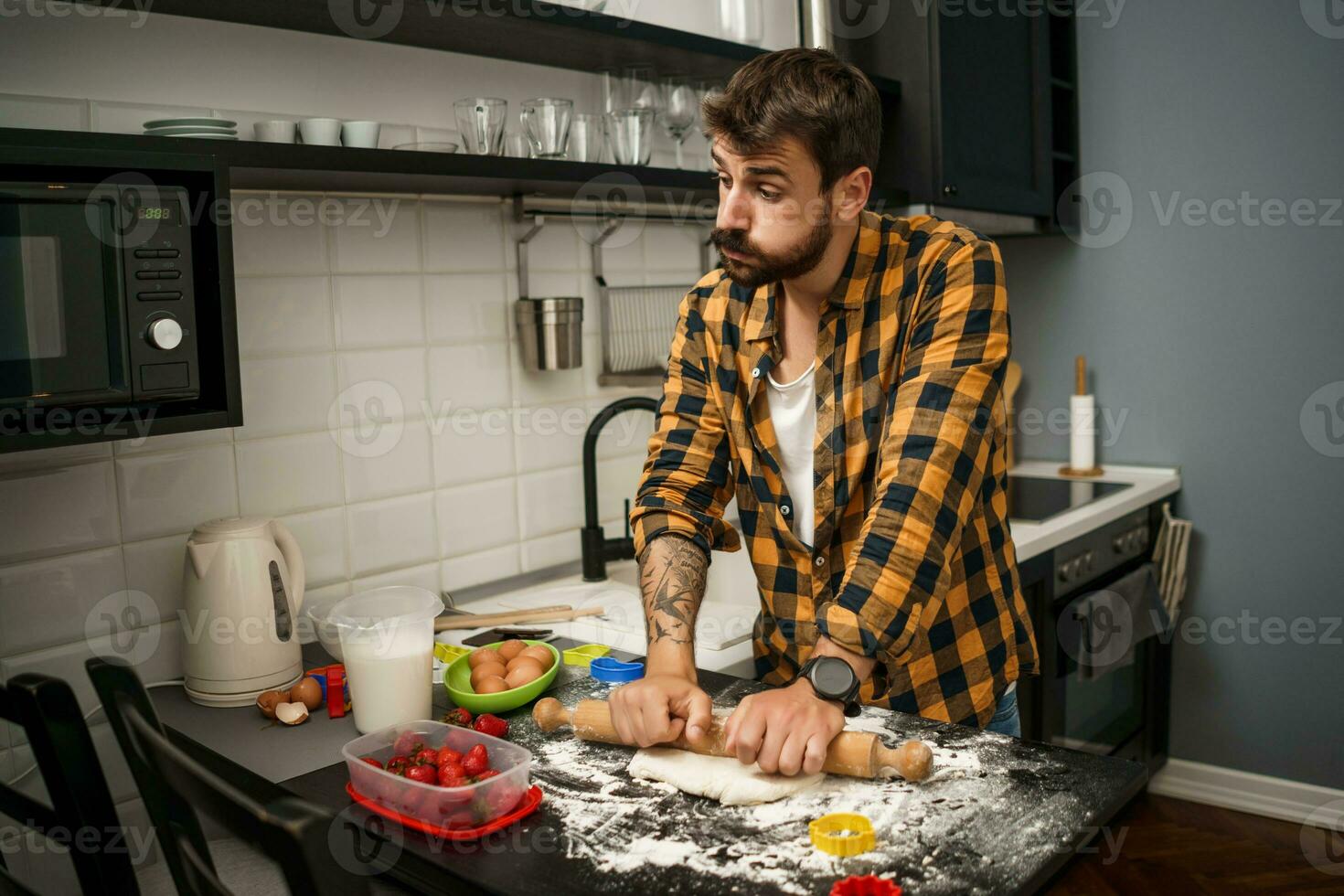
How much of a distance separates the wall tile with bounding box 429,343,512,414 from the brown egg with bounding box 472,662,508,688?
642 millimetres

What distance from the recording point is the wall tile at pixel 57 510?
146 centimetres

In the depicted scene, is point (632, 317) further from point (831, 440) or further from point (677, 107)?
point (831, 440)

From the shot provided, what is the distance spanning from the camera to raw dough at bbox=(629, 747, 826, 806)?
1.11 meters

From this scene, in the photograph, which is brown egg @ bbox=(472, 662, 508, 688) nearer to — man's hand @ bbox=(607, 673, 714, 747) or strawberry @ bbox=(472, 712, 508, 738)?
strawberry @ bbox=(472, 712, 508, 738)

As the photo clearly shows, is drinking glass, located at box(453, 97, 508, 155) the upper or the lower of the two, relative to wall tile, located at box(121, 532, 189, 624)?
upper

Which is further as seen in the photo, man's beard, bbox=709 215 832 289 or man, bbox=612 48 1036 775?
man's beard, bbox=709 215 832 289

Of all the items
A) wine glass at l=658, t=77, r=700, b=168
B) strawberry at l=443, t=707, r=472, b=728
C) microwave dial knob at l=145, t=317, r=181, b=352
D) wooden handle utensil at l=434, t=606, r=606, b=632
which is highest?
wine glass at l=658, t=77, r=700, b=168

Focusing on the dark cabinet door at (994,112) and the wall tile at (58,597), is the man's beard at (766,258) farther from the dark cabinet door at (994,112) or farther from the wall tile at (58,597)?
the dark cabinet door at (994,112)

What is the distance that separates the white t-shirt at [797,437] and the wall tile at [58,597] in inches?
37.8

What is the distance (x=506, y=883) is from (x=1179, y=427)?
258cm

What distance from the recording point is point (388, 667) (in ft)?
4.46

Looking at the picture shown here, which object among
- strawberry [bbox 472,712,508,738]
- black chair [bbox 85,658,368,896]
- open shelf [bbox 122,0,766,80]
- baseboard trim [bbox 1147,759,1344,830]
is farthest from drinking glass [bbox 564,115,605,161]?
baseboard trim [bbox 1147,759,1344,830]

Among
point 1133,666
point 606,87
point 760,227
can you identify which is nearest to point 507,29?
point 606,87

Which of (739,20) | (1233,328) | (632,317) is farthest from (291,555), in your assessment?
(1233,328)
